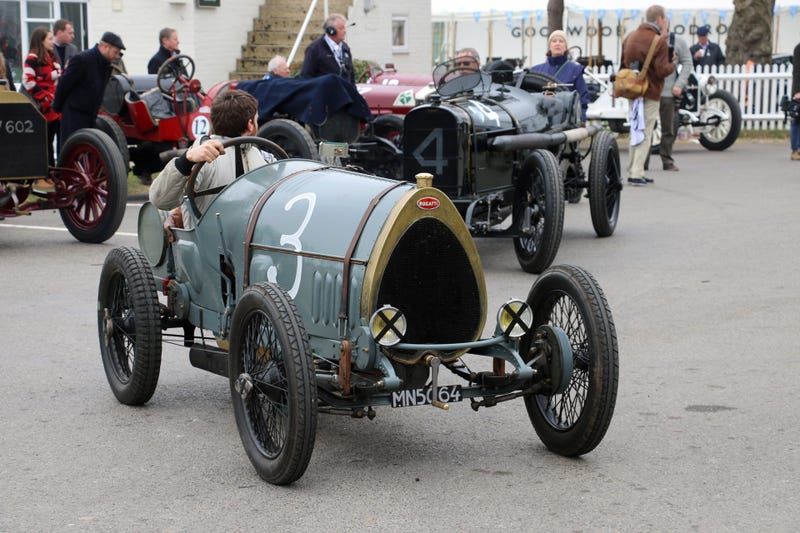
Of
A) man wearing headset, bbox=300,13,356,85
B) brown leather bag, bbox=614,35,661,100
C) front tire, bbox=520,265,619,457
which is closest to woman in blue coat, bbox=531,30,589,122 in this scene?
brown leather bag, bbox=614,35,661,100

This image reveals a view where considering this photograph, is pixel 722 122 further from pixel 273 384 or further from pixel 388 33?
pixel 273 384

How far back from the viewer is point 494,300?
8.63 meters

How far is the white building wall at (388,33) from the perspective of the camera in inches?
971

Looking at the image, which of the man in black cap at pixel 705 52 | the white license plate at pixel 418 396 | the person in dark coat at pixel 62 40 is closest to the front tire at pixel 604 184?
the white license plate at pixel 418 396

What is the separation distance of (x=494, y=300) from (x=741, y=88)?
16114 mm

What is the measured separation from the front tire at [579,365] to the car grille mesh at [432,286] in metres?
0.33

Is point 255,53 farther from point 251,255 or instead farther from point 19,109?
point 251,255

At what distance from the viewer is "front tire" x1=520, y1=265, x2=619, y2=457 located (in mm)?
4797

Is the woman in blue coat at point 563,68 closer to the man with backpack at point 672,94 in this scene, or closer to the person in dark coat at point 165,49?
the man with backpack at point 672,94

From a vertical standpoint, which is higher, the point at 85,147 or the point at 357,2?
the point at 357,2

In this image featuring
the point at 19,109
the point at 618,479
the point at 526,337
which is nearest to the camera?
the point at 618,479

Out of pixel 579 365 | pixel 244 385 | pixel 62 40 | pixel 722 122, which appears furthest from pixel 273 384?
pixel 722 122

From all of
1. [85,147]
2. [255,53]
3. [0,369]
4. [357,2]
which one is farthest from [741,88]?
[0,369]

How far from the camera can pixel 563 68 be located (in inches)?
520
